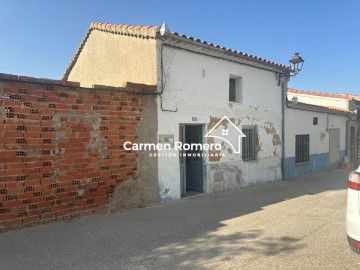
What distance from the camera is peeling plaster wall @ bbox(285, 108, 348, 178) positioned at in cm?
1177

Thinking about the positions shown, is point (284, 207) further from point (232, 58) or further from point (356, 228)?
point (232, 58)

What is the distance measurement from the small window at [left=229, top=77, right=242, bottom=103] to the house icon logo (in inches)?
38.0

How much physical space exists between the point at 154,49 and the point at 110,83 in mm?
2466

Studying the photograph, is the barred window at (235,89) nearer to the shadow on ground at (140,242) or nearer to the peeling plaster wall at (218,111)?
the peeling plaster wall at (218,111)

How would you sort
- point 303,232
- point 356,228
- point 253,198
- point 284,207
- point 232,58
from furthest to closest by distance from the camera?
1. point 232,58
2. point 253,198
3. point 284,207
4. point 303,232
5. point 356,228

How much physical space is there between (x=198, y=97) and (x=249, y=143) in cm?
300

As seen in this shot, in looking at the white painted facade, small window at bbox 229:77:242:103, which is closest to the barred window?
small window at bbox 229:77:242:103

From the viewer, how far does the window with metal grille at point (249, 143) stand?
9805mm

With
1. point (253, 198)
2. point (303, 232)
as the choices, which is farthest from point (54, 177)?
point (253, 198)

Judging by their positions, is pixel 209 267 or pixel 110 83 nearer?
pixel 209 267

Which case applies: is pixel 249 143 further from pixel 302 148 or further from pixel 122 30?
pixel 122 30

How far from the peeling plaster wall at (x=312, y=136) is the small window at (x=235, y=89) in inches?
123

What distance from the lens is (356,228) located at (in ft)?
11.3

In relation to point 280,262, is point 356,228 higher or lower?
higher
